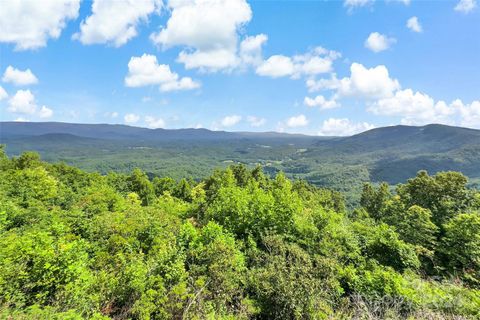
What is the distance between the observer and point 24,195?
23.0 m

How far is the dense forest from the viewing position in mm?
8438

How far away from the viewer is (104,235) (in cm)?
1545

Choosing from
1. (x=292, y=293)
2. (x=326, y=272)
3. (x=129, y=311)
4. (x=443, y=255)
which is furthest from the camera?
(x=443, y=255)

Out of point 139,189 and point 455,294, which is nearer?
point 455,294

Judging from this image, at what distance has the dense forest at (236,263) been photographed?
27.7ft

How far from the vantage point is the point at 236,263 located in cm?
1181

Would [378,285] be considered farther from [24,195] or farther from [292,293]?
[24,195]

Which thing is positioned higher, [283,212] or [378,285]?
[283,212]

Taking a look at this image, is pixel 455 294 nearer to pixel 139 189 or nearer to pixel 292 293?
pixel 292 293

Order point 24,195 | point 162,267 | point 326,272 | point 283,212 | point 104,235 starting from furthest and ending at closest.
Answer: point 24,195
point 283,212
point 104,235
point 326,272
point 162,267

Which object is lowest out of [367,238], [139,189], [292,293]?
[139,189]

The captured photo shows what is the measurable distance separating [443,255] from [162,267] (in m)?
21.5

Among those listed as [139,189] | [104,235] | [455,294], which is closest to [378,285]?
[455,294]

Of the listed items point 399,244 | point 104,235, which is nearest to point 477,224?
point 399,244
